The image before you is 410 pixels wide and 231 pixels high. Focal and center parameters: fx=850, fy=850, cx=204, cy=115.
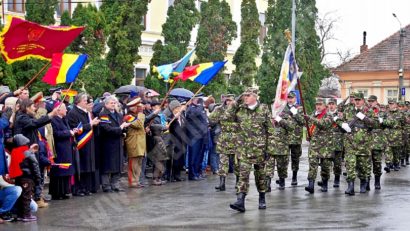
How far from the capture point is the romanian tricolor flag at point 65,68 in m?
14.8

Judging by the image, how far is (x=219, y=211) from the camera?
512 inches

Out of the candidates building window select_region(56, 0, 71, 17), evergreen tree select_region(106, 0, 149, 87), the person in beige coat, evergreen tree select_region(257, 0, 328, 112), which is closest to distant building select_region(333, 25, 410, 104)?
evergreen tree select_region(257, 0, 328, 112)

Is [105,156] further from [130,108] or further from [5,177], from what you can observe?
[5,177]

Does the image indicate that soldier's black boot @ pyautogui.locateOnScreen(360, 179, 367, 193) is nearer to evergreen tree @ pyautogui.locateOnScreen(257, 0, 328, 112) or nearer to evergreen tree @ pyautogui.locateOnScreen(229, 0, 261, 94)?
evergreen tree @ pyautogui.locateOnScreen(229, 0, 261, 94)

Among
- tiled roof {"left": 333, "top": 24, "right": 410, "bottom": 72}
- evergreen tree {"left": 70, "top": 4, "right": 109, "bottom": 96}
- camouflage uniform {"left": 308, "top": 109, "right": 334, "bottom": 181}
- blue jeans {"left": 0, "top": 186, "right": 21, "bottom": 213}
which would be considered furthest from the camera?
tiled roof {"left": 333, "top": 24, "right": 410, "bottom": 72}

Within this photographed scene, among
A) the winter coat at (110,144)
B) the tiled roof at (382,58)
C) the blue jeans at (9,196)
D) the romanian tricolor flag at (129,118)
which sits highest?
the tiled roof at (382,58)

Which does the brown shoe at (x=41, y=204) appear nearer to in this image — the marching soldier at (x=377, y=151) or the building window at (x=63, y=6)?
the marching soldier at (x=377, y=151)

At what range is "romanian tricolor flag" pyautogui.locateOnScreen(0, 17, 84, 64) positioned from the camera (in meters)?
14.1

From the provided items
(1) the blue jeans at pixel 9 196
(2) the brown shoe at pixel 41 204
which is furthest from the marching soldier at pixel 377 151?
(1) the blue jeans at pixel 9 196

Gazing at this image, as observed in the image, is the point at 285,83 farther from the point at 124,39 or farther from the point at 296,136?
the point at 124,39

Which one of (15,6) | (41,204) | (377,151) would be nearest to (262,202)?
(41,204)

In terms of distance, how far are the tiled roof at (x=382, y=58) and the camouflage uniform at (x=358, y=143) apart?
1660 inches

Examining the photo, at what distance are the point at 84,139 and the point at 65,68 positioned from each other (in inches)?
51.0

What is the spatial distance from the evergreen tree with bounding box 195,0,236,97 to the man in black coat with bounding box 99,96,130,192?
1928 centimetres
